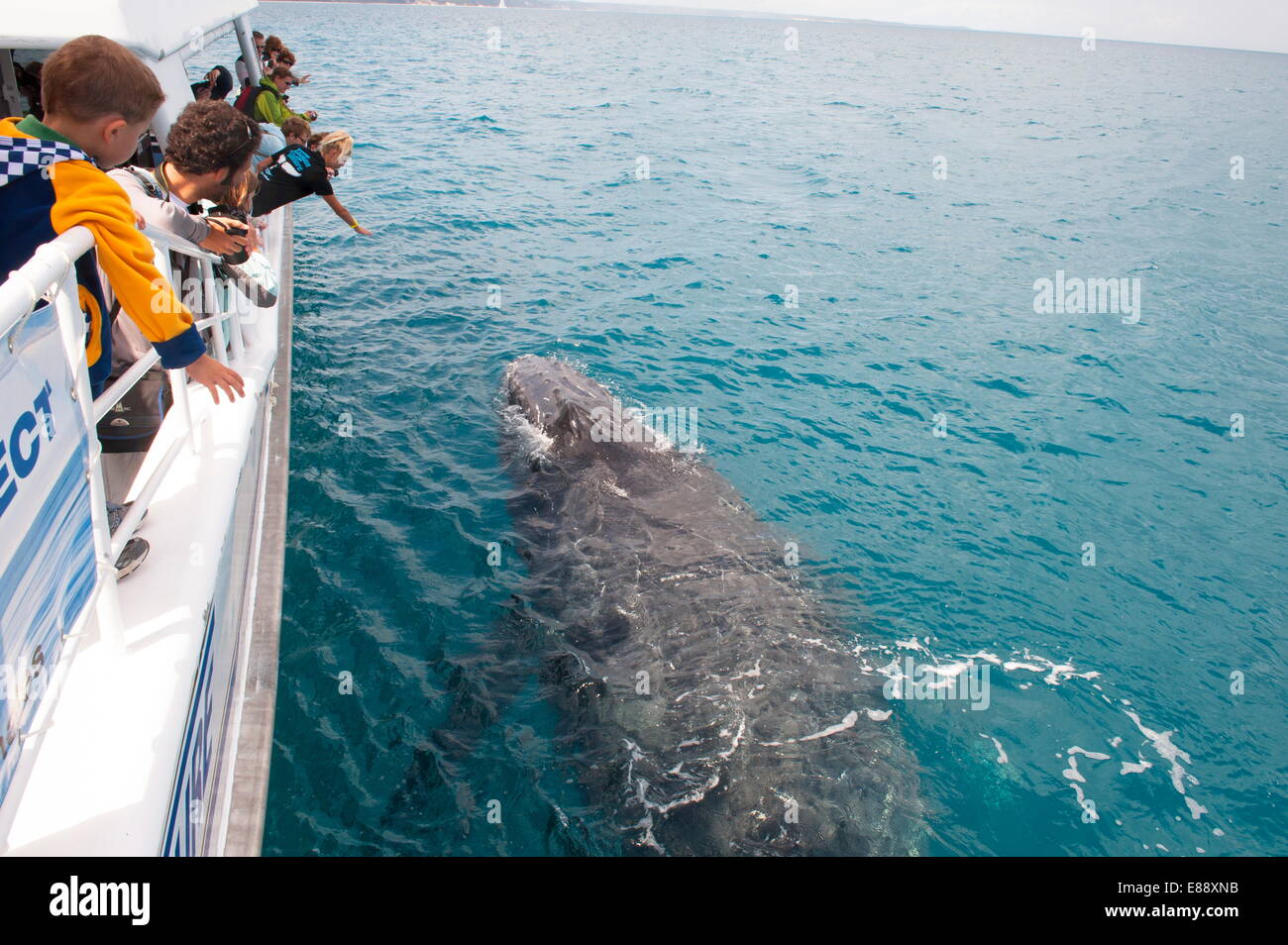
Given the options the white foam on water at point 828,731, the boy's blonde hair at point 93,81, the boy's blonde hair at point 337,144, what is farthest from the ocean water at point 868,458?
the boy's blonde hair at point 93,81

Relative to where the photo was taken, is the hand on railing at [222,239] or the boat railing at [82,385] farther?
the hand on railing at [222,239]

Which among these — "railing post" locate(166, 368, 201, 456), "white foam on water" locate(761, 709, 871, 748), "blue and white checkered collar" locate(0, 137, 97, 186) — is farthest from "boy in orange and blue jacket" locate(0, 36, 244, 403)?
"white foam on water" locate(761, 709, 871, 748)

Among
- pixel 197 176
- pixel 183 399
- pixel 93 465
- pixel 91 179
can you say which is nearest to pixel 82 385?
pixel 93 465

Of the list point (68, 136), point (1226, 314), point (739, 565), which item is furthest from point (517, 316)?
point (1226, 314)

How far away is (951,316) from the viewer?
16578mm

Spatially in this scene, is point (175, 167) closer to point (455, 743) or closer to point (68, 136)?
point (68, 136)

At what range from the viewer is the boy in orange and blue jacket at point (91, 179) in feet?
10.3

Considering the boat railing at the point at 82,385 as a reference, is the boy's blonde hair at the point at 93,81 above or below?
above

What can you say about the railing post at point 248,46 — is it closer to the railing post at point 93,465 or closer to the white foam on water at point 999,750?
the railing post at point 93,465

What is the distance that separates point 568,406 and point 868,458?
4566 mm

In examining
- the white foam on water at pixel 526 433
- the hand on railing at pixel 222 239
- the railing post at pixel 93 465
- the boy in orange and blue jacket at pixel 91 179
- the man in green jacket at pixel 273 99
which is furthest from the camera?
the man in green jacket at pixel 273 99

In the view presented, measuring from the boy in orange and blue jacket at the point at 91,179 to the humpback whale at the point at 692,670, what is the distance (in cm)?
472
